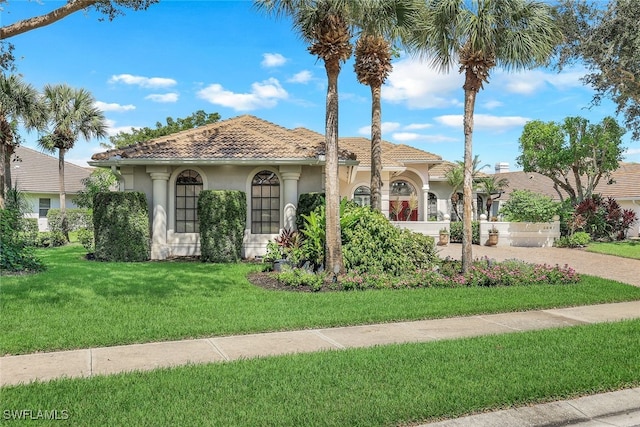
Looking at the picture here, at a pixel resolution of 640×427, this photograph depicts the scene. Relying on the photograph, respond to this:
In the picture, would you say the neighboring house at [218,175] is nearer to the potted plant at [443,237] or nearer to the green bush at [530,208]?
the potted plant at [443,237]

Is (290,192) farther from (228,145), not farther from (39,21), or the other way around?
(39,21)

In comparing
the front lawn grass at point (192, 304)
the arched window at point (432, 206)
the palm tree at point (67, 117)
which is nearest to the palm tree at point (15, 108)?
the palm tree at point (67, 117)

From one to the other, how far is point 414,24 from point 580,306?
8014 millimetres

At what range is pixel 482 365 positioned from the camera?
5098mm

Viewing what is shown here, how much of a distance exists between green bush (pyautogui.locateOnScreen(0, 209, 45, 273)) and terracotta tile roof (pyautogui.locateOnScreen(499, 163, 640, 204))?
29.3 m

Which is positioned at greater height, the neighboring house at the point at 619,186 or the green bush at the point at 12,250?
the neighboring house at the point at 619,186

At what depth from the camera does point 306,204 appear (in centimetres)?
1461

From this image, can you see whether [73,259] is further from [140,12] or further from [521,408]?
[521,408]

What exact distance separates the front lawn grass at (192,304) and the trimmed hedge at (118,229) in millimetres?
2536

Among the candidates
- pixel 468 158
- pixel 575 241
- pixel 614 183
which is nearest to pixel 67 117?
pixel 468 158

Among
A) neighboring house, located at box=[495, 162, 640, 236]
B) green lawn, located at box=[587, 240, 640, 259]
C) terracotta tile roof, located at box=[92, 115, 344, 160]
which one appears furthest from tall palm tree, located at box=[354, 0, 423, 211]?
neighboring house, located at box=[495, 162, 640, 236]

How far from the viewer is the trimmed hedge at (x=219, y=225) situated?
14406 mm

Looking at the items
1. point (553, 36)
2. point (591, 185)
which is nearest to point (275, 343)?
point (553, 36)

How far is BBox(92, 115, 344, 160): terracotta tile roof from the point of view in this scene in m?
14.9
